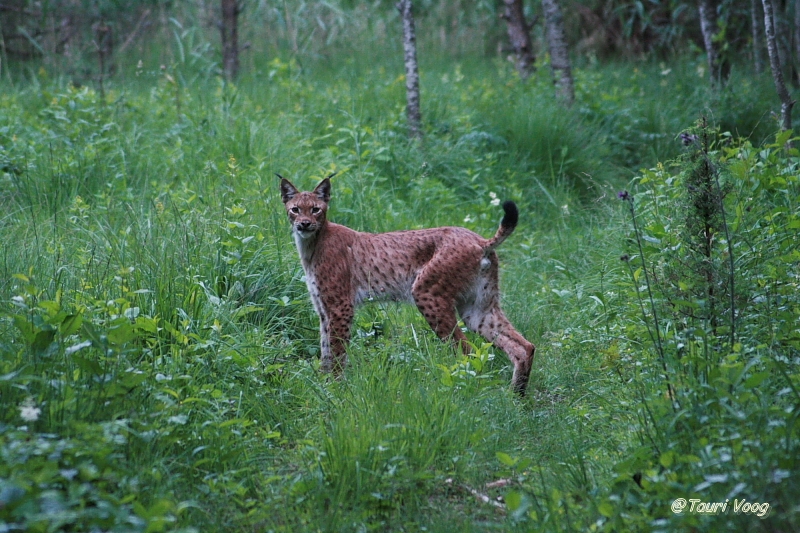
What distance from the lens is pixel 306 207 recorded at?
21.3ft

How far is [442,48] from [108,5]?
5914 millimetres

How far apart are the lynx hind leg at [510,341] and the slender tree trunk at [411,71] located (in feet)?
12.3

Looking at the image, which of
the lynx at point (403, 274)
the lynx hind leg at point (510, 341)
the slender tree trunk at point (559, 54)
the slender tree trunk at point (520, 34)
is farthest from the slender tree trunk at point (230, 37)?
the lynx hind leg at point (510, 341)

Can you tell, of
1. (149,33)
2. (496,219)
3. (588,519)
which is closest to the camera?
(588,519)

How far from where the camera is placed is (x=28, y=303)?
429 centimetres

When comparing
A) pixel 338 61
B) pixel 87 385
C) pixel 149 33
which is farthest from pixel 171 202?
pixel 149 33

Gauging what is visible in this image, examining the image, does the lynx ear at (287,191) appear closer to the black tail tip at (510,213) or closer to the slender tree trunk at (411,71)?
the black tail tip at (510,213)

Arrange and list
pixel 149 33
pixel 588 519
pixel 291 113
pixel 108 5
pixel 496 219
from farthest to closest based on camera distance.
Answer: pixel 149 33
pixel 108 5
pixel 291 113
pixel 496 219
pixel 588 519

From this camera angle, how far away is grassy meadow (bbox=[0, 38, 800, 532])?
3566mm

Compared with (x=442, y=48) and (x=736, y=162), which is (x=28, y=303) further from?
(x=442, y=48)

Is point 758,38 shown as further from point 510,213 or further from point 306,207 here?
point 306,207

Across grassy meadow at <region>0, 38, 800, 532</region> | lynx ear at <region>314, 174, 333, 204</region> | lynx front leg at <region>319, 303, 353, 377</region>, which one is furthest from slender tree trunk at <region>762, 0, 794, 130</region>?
lynx front leg at <region>319, 303, 353, 377</region>

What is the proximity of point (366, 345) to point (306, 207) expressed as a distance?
1174mm

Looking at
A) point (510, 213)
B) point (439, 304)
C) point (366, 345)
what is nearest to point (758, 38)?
point (510, 213)
